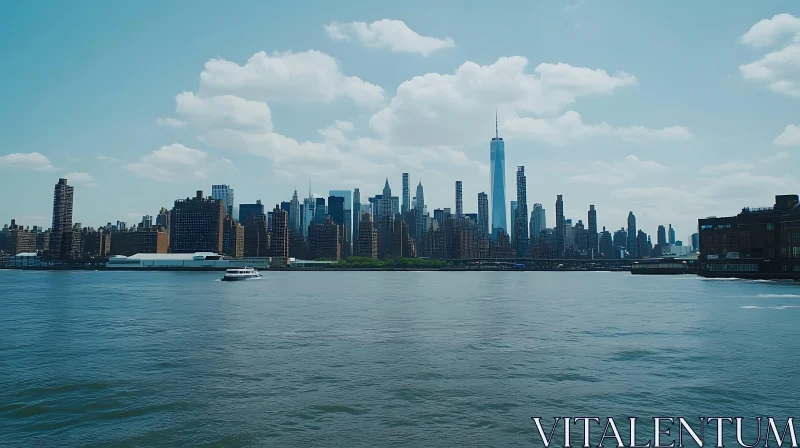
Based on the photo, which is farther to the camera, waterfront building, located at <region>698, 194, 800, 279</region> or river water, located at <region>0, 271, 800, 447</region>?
waterfront building, located at <region>698, 194, 800, 279</region>

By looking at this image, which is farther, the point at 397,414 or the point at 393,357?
the point at 393,357

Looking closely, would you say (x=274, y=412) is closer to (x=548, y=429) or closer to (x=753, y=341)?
(x=548, y=429)

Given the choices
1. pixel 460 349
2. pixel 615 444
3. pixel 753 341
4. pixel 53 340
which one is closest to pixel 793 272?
pixel 753 341

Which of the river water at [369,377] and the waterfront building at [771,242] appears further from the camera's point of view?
the waterfront building at [771,242]

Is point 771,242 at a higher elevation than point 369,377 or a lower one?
higher

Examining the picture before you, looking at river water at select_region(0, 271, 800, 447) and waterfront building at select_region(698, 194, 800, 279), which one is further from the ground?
waterfront building at select_region(698, 194, 800, 279)

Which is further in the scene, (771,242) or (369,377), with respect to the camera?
(771,242)

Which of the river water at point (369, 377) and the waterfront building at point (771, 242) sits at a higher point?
the waterfront building at point (771, 242)

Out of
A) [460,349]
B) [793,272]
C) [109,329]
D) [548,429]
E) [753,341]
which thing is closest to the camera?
[548,429]
